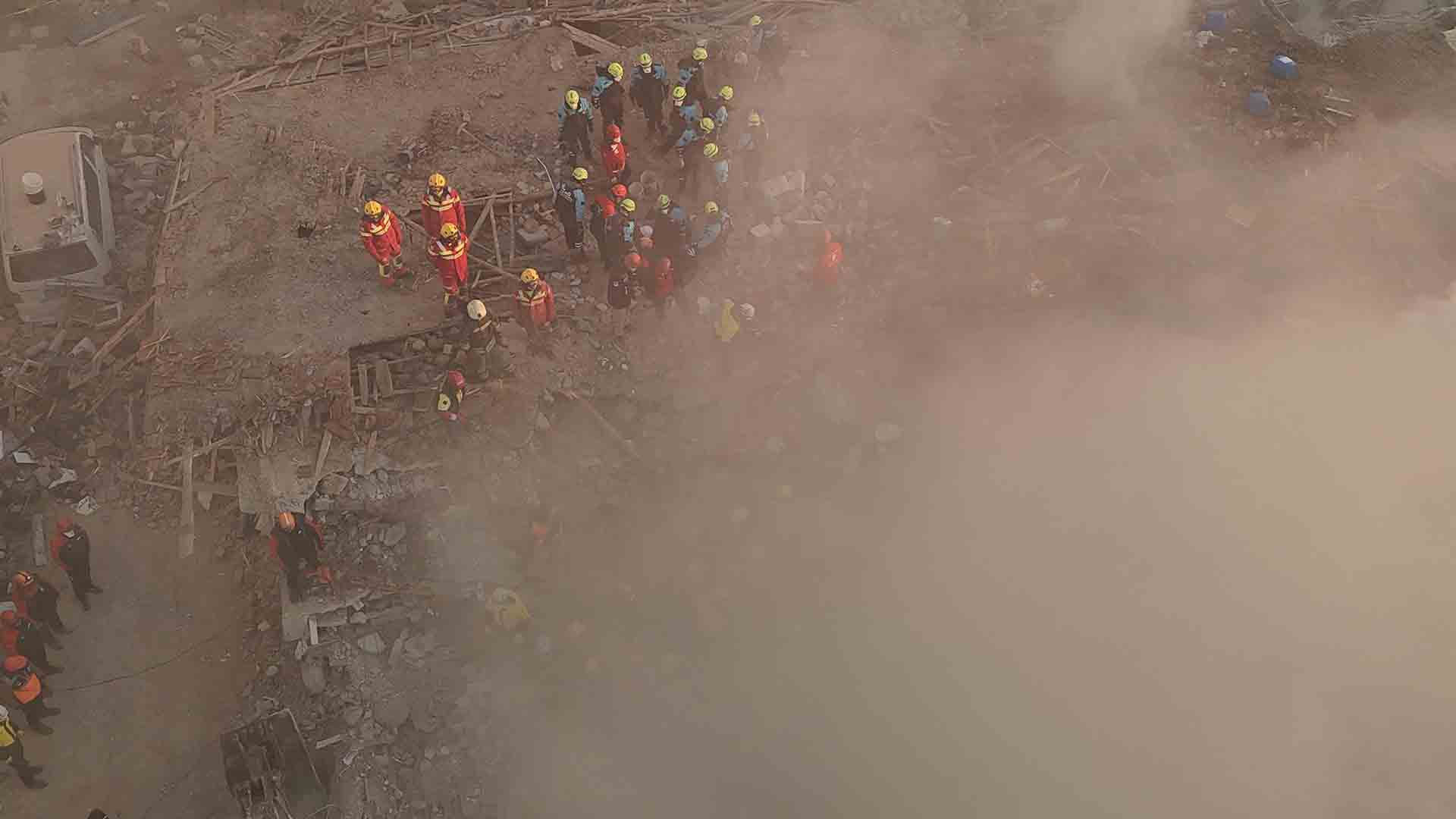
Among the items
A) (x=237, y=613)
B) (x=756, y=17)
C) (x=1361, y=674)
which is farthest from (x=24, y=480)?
(x=1361, y=674)

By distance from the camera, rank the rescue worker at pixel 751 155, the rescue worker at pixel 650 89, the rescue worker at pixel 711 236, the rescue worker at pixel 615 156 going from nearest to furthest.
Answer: the rescue worker at pixel 711 236, the rescue worker at pixel 615 156, the rescue worker at pixel 650 89, the rescue worker at pixel 751 155

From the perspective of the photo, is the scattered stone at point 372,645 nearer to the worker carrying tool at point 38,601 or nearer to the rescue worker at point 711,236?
the worker carrying tool at point 38,601

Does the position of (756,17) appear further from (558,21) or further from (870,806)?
(870,806)

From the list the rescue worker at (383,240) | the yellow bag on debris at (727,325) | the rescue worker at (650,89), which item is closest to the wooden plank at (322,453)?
the rescue worker at (383,240)

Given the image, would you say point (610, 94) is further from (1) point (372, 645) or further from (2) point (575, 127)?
(1) point (372, 645)

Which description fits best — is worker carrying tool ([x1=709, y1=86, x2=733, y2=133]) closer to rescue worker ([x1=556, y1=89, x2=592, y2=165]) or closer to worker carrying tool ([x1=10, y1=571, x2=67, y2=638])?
rescue worker ([x1=556, y1=89, x2=592, y2=165])

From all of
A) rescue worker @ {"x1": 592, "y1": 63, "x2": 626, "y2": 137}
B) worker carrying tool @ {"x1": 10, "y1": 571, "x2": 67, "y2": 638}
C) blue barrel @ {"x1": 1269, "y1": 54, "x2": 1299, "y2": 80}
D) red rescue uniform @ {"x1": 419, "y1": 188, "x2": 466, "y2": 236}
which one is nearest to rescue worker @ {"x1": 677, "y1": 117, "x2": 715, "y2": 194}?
rescue worker @ {"x1": 592, "y1": 63, "x2": 626, "y2": 137}

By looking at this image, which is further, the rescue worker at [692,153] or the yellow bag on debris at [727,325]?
the rescue worker at [692,153]
